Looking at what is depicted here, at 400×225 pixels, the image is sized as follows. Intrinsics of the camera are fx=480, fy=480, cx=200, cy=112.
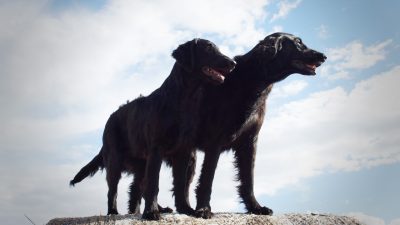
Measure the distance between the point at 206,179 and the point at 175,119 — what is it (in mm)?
1177

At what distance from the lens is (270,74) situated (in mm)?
8227

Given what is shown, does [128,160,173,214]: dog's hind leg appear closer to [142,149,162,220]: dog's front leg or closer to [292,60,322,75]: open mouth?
[142,149,162,220]: dog's front leg

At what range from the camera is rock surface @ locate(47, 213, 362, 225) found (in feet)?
21.3

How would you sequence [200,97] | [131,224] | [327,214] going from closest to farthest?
[131,224] → [200,97] → [327,214]

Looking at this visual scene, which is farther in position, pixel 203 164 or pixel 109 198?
pixel 109 198

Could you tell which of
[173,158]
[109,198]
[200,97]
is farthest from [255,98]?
[109,198]

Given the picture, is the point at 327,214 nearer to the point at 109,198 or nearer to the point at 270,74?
the point at 270,74

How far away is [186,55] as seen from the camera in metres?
7.48

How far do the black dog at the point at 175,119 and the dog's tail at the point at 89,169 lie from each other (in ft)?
4.14

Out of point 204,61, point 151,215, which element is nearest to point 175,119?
point 204,61

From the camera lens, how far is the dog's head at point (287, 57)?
815cm

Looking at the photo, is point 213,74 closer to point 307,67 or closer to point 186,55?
point 186,55

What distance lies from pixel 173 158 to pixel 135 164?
1.11 m

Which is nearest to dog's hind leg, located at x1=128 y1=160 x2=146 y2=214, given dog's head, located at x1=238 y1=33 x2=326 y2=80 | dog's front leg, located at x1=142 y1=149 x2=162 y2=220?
dog's front leg, located at x1=142 y1=149 x2=162 y2=220
